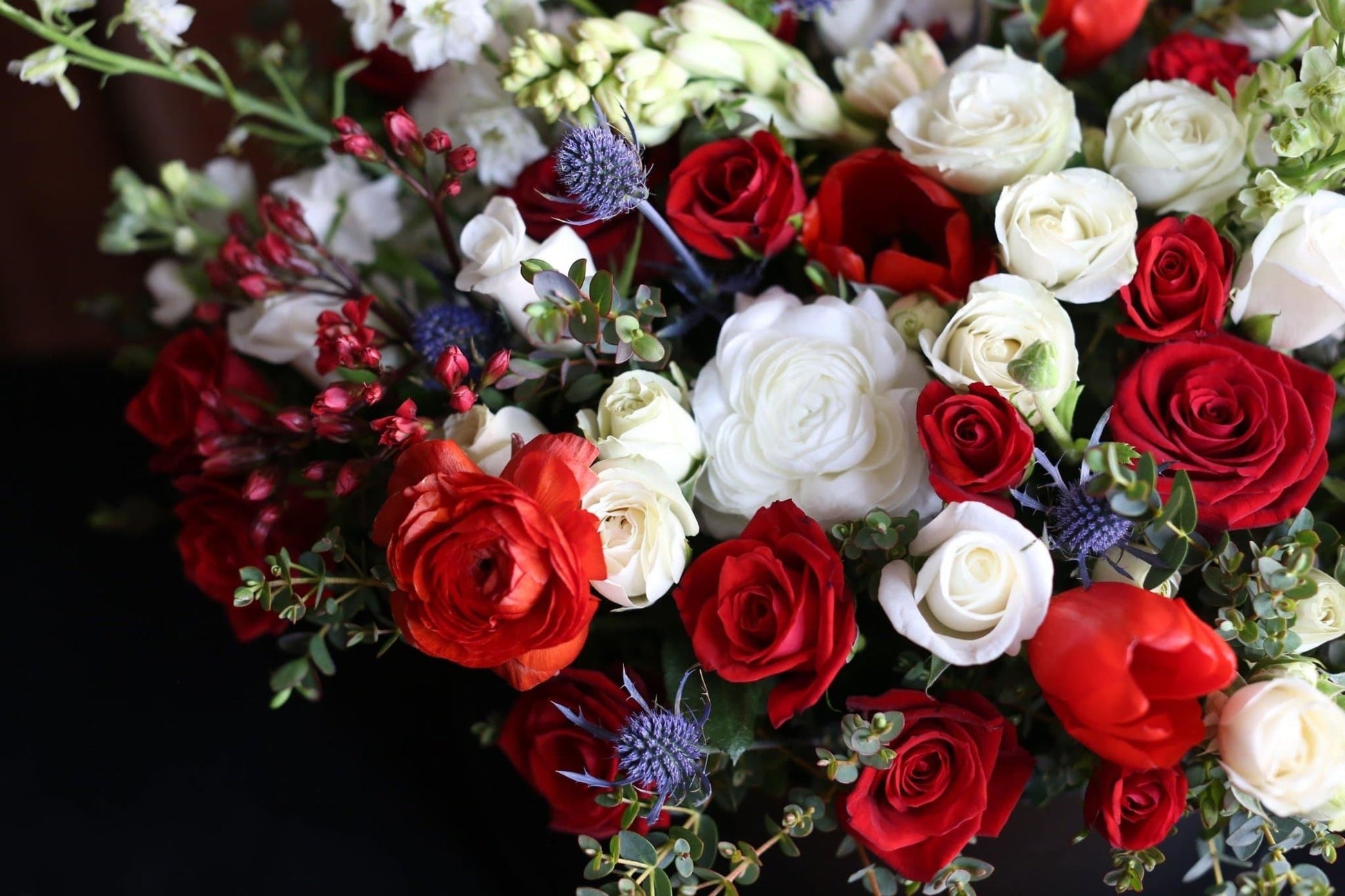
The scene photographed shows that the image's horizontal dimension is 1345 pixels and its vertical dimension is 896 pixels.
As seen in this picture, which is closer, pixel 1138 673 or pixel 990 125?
pixel 1138 673

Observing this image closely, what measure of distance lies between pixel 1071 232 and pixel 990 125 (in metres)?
0.10

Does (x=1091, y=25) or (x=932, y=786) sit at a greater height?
(x=1091, y=25)

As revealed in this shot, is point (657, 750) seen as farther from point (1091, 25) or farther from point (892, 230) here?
point (1091, 25)

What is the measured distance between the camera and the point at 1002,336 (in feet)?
1.77

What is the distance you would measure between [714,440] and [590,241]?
0.62 ft

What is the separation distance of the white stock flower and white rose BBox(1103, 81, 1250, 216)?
1.70ft

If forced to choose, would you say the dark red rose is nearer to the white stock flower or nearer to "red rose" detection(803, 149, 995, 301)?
"red rose" detection(803, 149, 995, 301)

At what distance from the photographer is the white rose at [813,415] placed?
0.55m

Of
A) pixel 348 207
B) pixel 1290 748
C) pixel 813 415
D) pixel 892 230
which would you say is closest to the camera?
pixel 1290 748

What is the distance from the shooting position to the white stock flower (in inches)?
31.1

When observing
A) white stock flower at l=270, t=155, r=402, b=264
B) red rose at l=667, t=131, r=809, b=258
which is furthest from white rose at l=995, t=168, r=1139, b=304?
white stock flower at l=270, t=155, r=402, b=264

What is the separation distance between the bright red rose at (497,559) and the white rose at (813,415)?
0.11 metres

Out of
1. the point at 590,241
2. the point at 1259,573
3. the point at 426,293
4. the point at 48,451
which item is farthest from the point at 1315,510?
the point at 48,451

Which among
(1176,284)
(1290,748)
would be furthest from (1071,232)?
(1290,748)
